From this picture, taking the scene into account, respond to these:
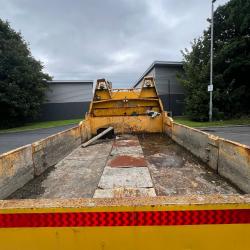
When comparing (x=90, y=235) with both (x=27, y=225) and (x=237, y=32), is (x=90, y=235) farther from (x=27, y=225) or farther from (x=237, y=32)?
(x=237, y=32)

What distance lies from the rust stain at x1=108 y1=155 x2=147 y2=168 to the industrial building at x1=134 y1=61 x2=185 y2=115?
20.6m

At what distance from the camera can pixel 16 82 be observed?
2144 centimetres

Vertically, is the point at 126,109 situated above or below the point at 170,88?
below

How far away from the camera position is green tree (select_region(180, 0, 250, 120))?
736 inches

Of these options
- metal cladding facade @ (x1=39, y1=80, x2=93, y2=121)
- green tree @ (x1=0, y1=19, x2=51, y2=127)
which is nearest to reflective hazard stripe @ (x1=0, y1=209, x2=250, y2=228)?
green tree @ (x1=0, y1=19, x2=51, y2=127)

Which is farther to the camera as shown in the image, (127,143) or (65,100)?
(65,100)

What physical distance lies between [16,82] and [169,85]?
48.2 feet

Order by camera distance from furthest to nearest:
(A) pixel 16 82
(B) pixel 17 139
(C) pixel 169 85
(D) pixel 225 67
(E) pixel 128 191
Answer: (C) pixel 169 85 → (A) pixel 16 82 → (D) pixel 225 67 → (B) pixel 17 139 → (E) pixel 128 191

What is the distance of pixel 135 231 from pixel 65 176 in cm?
234

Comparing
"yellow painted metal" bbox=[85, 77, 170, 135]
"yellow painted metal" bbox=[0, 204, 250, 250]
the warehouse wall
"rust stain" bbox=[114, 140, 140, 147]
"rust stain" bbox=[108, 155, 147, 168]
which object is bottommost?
"rust stain" bbox=[108, 155, 147, 168]

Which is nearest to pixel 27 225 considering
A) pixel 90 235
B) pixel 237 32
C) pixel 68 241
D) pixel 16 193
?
pixel 68 241

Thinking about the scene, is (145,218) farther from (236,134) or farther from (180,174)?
(236,134)

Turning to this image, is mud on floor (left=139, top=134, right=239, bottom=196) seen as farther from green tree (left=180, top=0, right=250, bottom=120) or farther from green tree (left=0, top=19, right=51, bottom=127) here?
green tree (left=0, top=19, right=51, bottom=127)

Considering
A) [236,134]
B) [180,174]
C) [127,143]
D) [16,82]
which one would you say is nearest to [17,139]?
[16,82]
